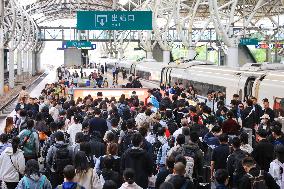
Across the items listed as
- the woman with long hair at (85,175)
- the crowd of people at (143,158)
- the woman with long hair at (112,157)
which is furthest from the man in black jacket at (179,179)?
the woman with long hair at (112,157)

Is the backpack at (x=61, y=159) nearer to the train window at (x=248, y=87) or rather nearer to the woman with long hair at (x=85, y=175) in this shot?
the woman with long hair at (x=85, y=175)

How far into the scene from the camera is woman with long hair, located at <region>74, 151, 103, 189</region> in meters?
8.52

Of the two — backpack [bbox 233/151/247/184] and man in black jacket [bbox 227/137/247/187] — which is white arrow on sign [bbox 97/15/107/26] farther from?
backpack [bbox 233/151/247/184]

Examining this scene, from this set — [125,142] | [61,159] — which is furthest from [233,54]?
[61,159]

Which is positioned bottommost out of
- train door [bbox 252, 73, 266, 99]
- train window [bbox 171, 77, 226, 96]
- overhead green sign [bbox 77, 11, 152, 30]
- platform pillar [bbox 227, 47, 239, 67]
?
train window [bbox 171, 77, 226, 96]

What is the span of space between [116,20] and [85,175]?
2579cm

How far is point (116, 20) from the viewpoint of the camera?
33.8 meters

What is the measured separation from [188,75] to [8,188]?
911 inches

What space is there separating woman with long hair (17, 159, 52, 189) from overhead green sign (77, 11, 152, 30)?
25602mm

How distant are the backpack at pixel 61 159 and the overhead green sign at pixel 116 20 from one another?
23.9m

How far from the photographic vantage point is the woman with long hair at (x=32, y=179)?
323 inches

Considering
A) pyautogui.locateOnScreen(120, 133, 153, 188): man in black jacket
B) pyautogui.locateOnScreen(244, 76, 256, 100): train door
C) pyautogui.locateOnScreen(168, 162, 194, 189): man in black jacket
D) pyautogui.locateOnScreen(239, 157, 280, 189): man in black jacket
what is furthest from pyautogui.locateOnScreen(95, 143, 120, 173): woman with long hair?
pyautogui.locateOnScreen(244, 76, 256, 100): train door

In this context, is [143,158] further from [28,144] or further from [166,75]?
[166,75]

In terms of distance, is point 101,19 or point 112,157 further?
point 101,19
